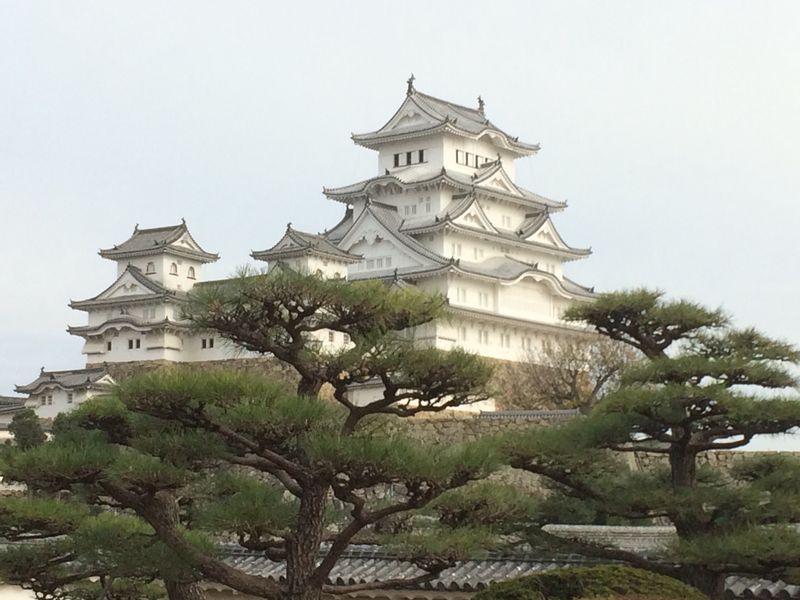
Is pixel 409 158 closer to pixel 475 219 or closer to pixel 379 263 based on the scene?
pixel 475 219

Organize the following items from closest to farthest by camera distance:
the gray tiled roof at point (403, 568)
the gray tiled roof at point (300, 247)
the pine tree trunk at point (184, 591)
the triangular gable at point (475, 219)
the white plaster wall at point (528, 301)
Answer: the pine tree trunk at point (184, 591), the gray tiled roof at point (403, 568), the gray tiled roof at point (300, 247), the white plaster wall at point (528, 301), the triangular gable at point (475, 219)

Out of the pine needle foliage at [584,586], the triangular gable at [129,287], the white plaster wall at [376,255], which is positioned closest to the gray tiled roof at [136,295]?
the triangular gable at [129,287]

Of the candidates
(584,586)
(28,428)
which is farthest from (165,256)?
(584,586)

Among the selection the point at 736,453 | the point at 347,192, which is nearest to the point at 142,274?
the point at 347,192

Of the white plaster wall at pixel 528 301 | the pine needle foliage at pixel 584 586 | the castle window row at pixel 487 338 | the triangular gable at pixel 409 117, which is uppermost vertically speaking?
the triangular gable at pixel 409 117

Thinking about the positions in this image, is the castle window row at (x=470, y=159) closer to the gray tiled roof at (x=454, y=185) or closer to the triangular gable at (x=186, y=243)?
the gray tiled roof at (x=454, y=185)

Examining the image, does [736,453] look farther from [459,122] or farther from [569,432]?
[459,122]

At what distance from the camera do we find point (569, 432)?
42.0 feet

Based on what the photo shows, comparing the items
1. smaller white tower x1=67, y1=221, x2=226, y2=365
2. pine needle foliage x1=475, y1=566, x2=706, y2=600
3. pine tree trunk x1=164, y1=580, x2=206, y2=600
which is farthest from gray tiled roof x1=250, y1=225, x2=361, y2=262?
pine needle foliage x1=475, y1=566, x2=706, y2=600

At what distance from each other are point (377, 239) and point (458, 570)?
29.7m

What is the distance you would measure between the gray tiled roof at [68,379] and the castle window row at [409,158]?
40.4 ft

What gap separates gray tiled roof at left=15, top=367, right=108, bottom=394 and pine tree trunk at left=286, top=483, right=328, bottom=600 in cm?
3187

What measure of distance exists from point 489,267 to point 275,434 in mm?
34817

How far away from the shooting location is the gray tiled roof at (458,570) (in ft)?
42.5
